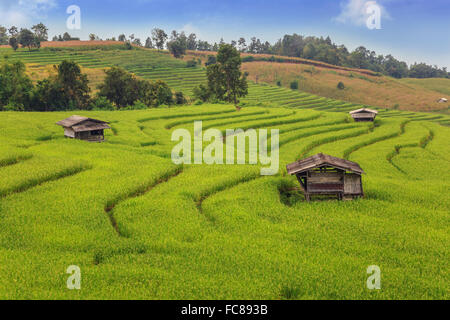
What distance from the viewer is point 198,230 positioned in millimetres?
15492

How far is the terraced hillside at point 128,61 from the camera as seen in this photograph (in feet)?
318

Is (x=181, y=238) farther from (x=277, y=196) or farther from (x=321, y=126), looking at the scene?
(x=321, y=126)

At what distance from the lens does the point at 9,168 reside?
885 inches

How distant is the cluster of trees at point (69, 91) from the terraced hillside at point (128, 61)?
23757mm

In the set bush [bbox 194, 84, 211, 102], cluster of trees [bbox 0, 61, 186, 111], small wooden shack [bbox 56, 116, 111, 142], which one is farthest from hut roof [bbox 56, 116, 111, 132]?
bush [bbox 194, 84, 211, 102]

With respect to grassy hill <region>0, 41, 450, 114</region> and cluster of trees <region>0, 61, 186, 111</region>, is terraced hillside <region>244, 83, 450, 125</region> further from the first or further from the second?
cluster of trees <region>0, 61, 186, 111</region>

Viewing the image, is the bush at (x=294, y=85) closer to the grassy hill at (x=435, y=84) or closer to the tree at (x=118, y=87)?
the grassy hill at (x=435, y=84)

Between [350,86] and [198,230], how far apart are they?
344ft

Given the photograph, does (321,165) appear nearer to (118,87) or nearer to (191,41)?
(118,87)

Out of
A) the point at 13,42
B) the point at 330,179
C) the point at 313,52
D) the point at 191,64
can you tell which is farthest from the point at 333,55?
the point at 330,179

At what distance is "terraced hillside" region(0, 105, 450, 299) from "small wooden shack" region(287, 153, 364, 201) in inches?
30.6

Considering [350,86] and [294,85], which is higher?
[294,85]
